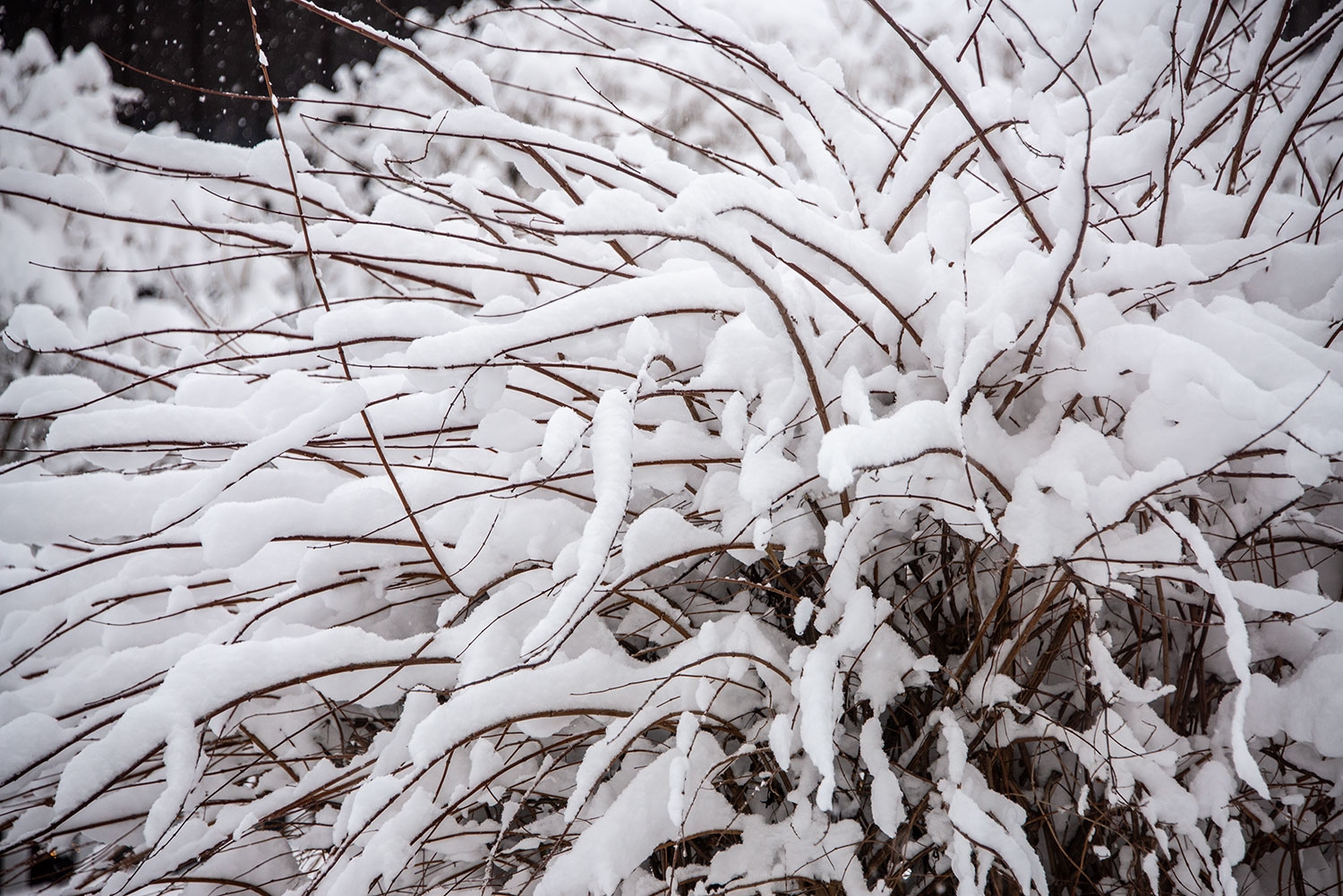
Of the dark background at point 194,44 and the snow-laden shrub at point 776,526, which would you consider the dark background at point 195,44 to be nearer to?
the dark background at point 194,44

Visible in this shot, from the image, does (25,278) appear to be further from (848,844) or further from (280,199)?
(848,844)

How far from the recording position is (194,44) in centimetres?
286

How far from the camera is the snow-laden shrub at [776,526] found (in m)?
0.47

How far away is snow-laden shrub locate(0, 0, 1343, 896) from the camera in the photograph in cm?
47

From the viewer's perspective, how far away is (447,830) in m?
0.66

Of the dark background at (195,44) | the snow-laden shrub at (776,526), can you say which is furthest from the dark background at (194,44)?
the snow-laden shrub at (776,526)

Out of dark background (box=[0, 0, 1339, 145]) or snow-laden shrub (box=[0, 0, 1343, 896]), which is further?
dark background (box=[0, 0, 1339, 145])

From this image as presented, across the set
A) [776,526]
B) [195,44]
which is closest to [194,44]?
[195,44]

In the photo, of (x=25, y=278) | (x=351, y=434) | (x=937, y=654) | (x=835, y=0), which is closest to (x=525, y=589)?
(x=351, y=434)

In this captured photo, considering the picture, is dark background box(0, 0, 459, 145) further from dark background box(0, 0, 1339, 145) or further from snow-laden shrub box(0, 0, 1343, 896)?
snow-laden shrub box(0, 0, 1343, 896)

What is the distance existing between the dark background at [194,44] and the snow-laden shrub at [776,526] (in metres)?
2.60

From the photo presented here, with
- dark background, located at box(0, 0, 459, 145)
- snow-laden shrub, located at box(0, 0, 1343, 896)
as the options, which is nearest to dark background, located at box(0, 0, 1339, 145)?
dark background, located at box(0, 0, 459, 145)

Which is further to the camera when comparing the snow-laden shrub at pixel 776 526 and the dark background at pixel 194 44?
the dark background at pixel 194 44

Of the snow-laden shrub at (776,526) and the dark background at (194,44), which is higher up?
the dark background at (194,44)
